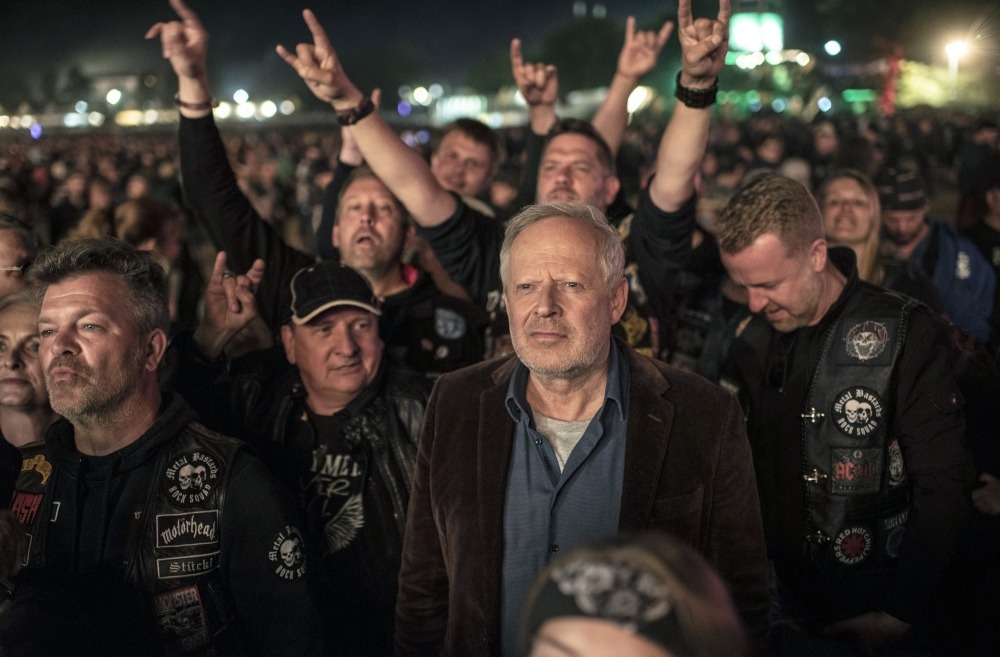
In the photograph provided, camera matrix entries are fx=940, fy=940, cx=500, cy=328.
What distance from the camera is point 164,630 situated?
2.67 metres

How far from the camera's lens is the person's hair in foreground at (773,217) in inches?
130

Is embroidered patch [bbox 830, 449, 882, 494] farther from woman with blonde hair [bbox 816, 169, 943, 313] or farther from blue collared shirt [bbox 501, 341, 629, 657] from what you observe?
woman with blonde hair [bbox 816, 169, 943, 313]

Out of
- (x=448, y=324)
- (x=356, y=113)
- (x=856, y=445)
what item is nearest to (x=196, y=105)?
(x=356, y=113)

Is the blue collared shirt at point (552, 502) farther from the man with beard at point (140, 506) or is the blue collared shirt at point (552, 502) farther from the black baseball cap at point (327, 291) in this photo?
the black baseball cap at point (327, 291)

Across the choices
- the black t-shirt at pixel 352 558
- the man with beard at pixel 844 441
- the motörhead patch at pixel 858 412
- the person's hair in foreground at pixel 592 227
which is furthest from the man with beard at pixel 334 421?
the motörhead patch at pixel 858 412

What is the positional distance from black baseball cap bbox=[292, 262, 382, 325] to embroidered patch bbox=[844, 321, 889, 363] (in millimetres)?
1722

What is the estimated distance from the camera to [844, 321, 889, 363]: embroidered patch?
314 centimetres

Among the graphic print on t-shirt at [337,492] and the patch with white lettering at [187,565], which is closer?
the patch with white lettering at [187,565]

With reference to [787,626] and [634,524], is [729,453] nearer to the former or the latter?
[634,524]

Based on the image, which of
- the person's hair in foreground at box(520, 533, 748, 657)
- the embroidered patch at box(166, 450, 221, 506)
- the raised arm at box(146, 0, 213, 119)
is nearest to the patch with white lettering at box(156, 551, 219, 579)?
the embroidered patch at box(166, 450, 221, 506)

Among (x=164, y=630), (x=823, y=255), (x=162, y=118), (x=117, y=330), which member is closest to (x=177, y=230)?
(x=117, y=330)

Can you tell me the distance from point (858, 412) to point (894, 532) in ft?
1.53

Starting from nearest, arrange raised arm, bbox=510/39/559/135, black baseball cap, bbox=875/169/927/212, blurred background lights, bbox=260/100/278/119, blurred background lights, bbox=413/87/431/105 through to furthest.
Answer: raised arm, bbox=510/39/559/135, black baseball cap, bbox=875/169/927/212, blurred background lights, bbox=260/100/278/119, blurred background lights, bbox=413/87/431/105

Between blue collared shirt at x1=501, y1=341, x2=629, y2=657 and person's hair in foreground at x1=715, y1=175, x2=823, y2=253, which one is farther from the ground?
person's hair in foreground at x1=715, y1=175, x2=823, y2=253
